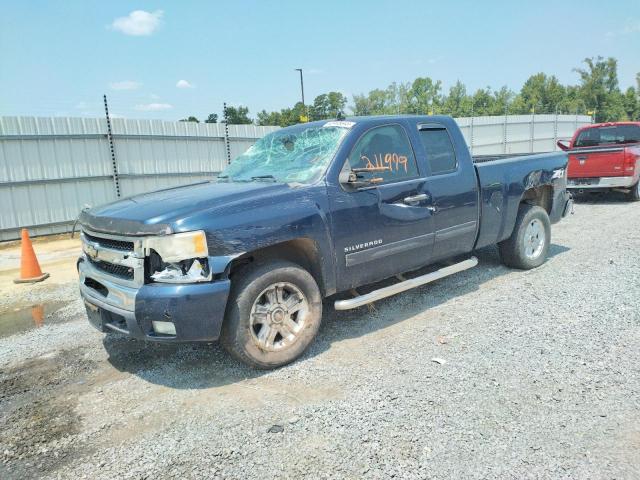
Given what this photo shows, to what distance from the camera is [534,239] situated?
5879mm

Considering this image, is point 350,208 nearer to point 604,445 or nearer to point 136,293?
point 136,293

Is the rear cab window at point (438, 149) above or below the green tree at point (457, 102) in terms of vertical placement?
below

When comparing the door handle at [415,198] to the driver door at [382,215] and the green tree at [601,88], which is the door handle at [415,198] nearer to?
the driver door at [382,215]

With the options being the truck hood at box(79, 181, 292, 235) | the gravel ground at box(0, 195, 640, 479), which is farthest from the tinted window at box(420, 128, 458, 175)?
the truck hood at box(79, 181, 292, 235)

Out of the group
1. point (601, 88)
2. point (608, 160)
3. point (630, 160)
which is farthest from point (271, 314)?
point (601, 88)

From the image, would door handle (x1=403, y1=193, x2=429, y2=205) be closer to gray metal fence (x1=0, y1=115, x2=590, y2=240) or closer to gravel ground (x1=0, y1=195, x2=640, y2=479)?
gravel ground (x1=0, y1=195, x2=640, y2=479)

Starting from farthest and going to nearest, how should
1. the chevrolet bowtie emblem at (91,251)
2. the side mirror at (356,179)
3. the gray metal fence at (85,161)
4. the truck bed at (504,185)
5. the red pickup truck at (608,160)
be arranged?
1. the red pickup truck at (608,160)
2. the gray metal fence at (85,161)
3. the truck bed at (504,185)
4. the side mirror at (356,179)
5. the chevrolet bowtie emblem at (91,251)

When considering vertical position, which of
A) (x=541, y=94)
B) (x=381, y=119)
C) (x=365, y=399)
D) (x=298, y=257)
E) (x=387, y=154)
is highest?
(x=541, y=94)

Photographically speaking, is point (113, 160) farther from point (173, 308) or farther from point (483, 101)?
point (483, 101)

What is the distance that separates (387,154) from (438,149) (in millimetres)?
760

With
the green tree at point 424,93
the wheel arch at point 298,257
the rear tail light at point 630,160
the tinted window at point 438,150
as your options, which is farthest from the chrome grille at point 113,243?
the green tree at point 424,93

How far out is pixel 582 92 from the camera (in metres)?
44.9

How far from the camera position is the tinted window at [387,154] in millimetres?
4012

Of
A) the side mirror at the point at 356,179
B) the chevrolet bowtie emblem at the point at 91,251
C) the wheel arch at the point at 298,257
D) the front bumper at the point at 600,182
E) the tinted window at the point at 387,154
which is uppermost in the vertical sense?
the tinted window at the point at 387,154
